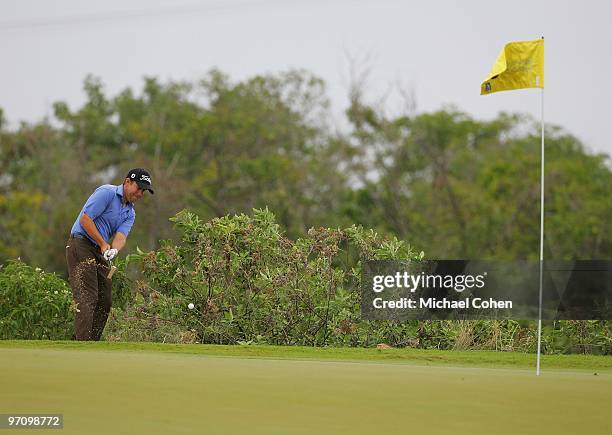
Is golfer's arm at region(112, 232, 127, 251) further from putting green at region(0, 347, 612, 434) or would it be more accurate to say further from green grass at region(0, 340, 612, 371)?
putting green at region(0, 347, 612, 434)

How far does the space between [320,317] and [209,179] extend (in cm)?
5821

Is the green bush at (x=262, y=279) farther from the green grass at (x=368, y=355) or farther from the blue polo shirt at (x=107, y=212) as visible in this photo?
the green grass at (x=368, y=355)

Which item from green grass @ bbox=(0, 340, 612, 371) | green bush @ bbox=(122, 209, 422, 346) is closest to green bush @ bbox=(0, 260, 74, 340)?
green bush @ bbox=(122, 209, 422, 346)

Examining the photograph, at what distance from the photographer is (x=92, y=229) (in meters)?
→ 12.3

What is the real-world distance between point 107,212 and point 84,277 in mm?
732

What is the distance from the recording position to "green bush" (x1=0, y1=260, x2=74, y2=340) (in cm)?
1332

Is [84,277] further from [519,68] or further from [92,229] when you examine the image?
[519,68]

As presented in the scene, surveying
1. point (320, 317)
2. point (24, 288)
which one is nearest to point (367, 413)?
point (320, 317)

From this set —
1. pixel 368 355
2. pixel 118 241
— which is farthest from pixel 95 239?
pixel 368 355

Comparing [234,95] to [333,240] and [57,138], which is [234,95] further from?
[333,240]

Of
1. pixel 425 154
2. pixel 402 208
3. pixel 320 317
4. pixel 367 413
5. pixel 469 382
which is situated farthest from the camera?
pixel 425 154

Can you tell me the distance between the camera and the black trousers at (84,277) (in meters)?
12.5

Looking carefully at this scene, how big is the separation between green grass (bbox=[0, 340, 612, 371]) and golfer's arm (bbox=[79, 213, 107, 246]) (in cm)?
124

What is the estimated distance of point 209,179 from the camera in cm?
7125
